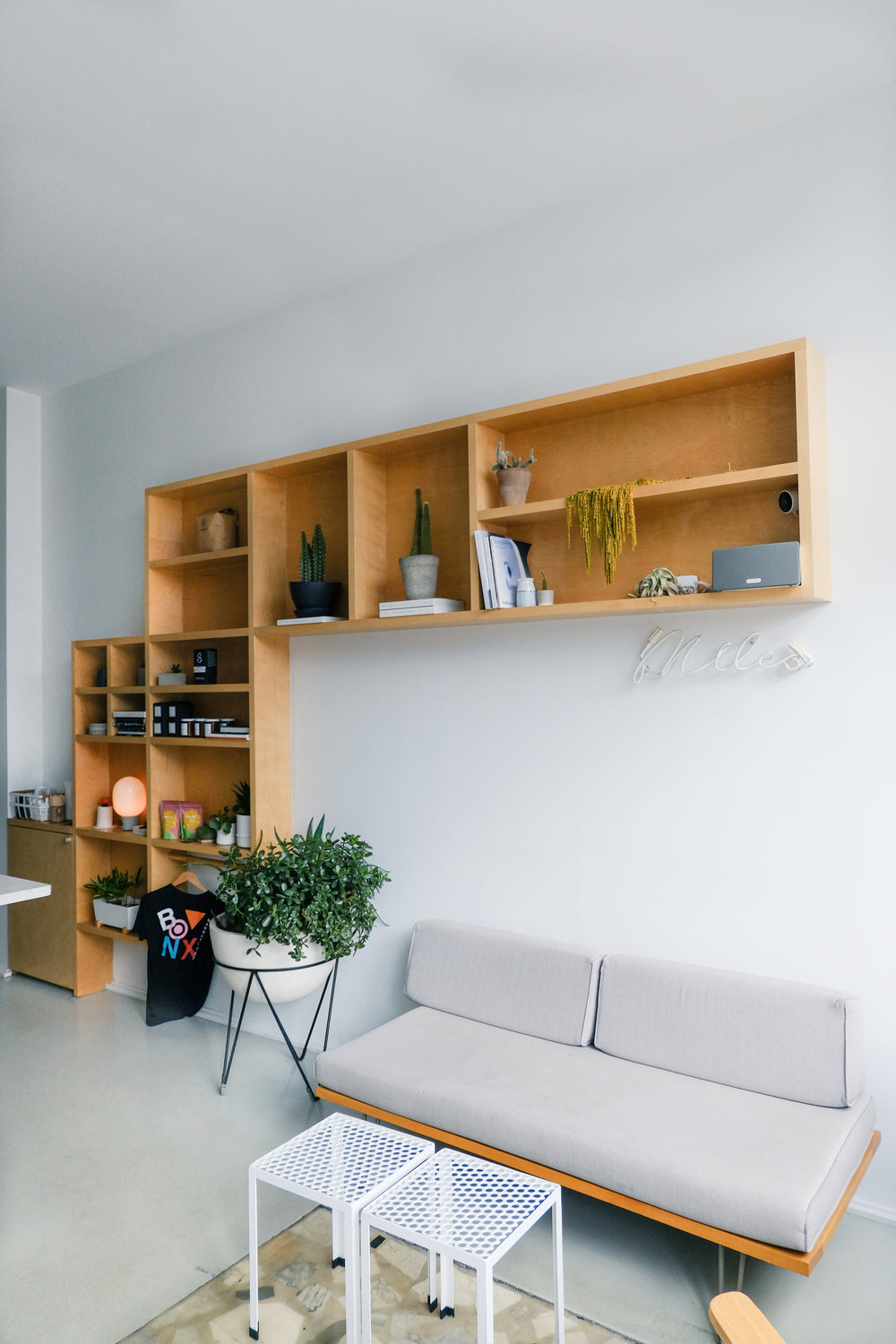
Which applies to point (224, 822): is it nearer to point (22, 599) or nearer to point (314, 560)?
point (314, 560)

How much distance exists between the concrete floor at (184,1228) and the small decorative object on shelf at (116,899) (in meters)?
0.66


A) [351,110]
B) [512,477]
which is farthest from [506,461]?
[351,110]

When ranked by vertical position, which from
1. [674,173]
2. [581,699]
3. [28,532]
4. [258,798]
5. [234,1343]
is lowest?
[234,1343]

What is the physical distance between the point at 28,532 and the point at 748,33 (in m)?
4.04

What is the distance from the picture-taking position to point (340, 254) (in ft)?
11.1

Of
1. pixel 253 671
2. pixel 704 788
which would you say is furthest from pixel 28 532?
pixel 704 788

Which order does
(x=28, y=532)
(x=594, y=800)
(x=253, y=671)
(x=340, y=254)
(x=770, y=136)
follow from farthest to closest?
(x=28, y=532), (x=253, y=671), (x=340, y=254), (x=594, y=800), (x=770, y=136)

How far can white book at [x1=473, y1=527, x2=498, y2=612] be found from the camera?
281 centimetres

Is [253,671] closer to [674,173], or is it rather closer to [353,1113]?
[353,1113]

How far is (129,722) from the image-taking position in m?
4.15

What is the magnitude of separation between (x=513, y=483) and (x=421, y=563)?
1.34ft

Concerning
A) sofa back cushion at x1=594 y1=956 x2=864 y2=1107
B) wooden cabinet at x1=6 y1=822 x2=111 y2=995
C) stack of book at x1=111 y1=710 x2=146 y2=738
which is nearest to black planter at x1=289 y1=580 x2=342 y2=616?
stack of book at x1=111 y1=710 x2=146 y2=738

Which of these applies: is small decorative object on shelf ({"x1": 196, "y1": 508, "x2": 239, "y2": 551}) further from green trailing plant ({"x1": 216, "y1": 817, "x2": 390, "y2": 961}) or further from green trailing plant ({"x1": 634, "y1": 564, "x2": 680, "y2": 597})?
green trailing plant ({"x1": 634, "y1": 564, "x2": 680, "y2": 597})

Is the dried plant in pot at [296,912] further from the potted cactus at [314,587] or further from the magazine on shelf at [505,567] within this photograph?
the magazine on shelf at [505,567]
